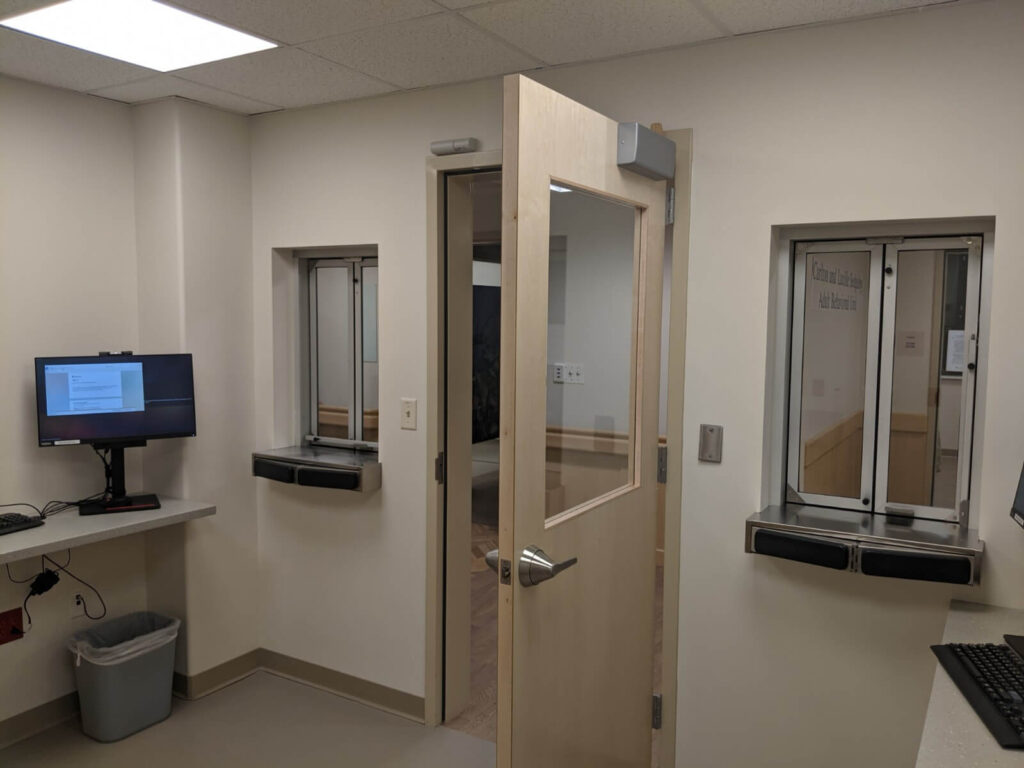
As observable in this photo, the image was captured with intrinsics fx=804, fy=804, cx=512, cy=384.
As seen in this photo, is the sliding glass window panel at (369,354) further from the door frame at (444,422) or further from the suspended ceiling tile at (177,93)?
the suspended ceiling tile at (177,93)

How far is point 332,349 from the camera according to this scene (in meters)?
3.51

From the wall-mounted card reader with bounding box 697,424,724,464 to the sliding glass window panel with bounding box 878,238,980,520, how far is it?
1.54 feet

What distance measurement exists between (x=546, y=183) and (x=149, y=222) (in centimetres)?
210

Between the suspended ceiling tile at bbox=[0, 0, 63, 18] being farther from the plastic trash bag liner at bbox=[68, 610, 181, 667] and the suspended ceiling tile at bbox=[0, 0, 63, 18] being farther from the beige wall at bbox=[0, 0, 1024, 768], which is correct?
the plastic trash bag liner at bbox=[68, 610, 181, 667]

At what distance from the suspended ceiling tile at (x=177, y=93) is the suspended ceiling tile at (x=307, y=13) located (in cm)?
72

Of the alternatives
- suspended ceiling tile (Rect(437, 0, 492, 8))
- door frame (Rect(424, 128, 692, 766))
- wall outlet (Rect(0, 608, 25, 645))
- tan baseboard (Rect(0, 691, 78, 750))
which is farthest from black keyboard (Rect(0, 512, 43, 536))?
suspended ceiling tile (Rect(437, 0, 492, 8))

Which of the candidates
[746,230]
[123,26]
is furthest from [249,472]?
[746,230]

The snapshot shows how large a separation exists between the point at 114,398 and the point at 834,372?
8.34 feet

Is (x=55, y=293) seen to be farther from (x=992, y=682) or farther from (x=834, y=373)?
(x=992, y=682)

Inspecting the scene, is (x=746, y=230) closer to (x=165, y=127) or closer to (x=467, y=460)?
(x=467, y=460)

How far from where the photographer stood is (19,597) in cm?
297

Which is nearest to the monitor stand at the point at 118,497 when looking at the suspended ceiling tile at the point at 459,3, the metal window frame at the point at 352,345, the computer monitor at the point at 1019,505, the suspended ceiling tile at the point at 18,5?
the metal window frame at the point at 352,345

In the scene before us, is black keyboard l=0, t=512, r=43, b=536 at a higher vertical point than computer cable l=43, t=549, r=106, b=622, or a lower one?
higher

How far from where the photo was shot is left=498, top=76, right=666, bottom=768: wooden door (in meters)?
1.79
